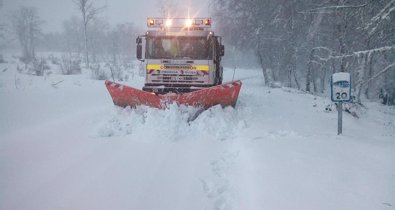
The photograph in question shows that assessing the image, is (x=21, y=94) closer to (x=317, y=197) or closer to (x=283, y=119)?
(x=283, y=119)

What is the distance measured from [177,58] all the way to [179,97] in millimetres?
2363

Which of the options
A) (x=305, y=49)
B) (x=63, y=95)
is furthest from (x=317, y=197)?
(x=305, y=49)

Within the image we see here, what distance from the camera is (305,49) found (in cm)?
2519

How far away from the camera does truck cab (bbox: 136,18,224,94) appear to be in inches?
395

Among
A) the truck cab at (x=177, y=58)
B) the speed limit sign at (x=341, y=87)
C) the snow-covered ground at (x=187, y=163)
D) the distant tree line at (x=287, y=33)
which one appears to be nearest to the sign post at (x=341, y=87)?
the speed limit sign at (x=341, y=87)

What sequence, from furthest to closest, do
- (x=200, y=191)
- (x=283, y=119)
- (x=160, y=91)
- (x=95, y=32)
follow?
(x=95, y=32) < (x=160, y=91) < (x=283, y=119) < (x=200, y=191)

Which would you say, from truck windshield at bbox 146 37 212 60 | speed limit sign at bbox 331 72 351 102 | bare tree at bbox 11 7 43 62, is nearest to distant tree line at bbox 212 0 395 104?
truck windshield at bbox 146 37 212 60

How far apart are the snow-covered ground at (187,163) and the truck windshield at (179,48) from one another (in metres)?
2.36

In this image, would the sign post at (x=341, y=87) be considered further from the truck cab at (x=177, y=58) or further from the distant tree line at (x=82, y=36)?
the distant tree line at (x=82, y=36)

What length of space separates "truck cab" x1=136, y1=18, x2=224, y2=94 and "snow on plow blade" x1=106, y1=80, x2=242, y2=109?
1469 millimetres

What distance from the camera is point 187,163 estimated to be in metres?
5.38

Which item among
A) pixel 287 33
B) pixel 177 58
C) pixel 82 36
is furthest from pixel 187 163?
pixel 82 36

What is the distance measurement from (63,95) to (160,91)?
15.8 feet

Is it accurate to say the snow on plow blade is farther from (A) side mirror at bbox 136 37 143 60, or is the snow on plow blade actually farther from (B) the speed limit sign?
(B) the speed limit sign
